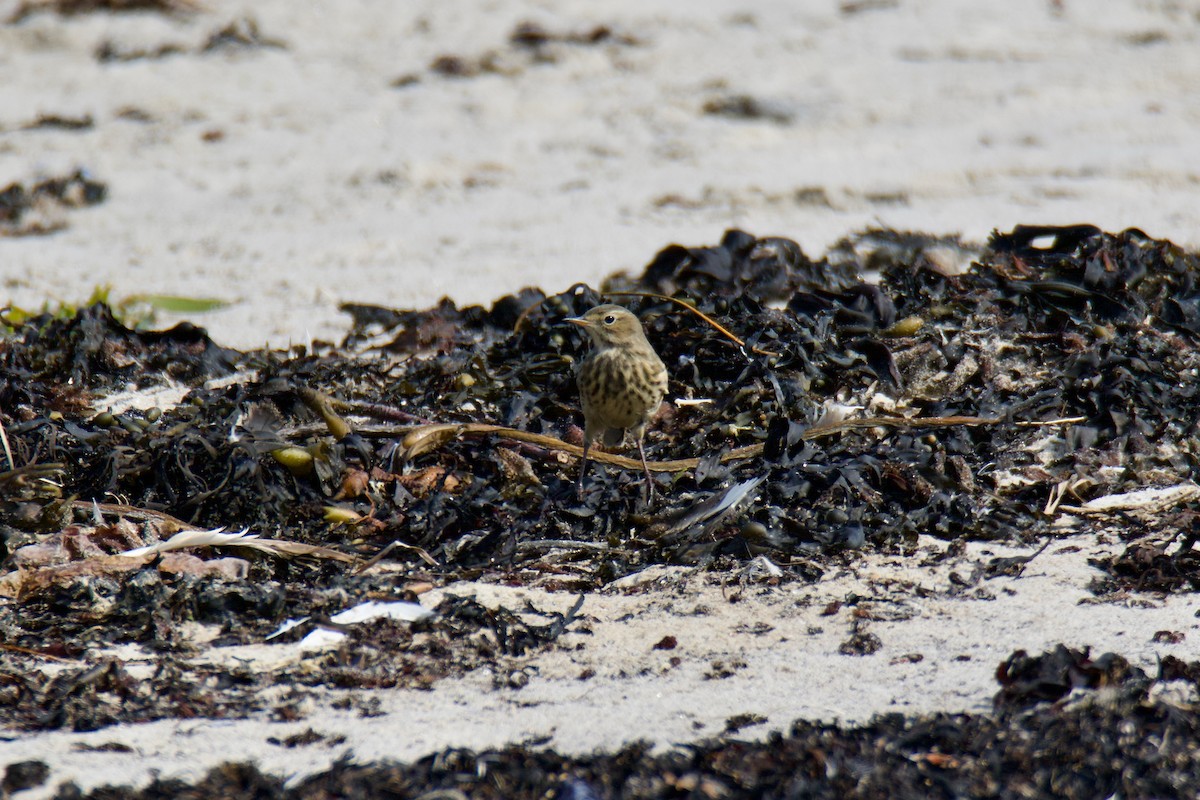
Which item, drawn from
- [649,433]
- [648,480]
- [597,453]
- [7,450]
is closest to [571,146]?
[649,433]

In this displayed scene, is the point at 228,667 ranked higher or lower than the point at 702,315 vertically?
lower

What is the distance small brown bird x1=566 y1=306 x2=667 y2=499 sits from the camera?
173 inches

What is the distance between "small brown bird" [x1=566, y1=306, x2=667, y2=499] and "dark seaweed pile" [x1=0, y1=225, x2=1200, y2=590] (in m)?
0.17

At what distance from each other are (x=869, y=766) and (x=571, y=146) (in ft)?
18.3

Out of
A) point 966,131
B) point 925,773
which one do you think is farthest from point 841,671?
point 966,131

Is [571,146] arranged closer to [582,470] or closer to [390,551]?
[582,470]

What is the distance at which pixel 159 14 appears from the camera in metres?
9.45

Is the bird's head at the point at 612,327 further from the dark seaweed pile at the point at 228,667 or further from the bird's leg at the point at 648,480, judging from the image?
the dark seaweed pile at the point at 228,667

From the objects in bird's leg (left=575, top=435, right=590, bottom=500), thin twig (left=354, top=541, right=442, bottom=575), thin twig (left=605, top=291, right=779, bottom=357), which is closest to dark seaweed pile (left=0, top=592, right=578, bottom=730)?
thin twig (left=354, top=541, right=442, bottom=575)

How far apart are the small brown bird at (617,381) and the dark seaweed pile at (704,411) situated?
17cm

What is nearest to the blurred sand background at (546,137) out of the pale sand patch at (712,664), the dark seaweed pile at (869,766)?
the pale sand patch at (712,664)

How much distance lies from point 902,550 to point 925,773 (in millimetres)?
1221

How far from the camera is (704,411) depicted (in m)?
4.84

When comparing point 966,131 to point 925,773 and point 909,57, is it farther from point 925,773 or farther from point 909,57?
point 925,773
